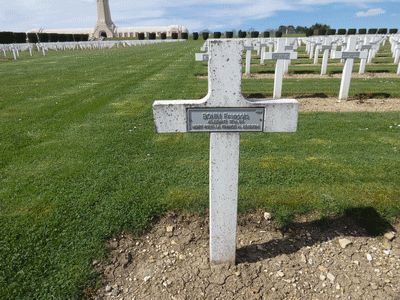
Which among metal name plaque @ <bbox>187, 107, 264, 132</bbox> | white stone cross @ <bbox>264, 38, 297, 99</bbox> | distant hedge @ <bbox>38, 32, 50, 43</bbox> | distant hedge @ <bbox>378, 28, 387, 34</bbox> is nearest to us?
metal name plaque @ <bbox>187, 107, 264, 132</bbox>

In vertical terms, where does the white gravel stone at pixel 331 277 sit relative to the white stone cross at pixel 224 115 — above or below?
below

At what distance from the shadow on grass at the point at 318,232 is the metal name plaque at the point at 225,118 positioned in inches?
51.8

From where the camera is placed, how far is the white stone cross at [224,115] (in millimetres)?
2094

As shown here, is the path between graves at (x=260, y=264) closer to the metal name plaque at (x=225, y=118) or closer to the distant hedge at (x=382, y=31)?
the metal name plaque at (x=225, y=118)

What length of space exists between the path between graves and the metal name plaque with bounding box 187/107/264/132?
132 cm

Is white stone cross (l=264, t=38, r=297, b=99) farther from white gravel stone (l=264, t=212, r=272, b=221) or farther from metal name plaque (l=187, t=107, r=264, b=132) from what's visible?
metal name plaque (l=187, t=107, r=264, b=132)

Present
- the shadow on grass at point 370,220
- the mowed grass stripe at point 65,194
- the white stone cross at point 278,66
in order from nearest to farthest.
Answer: the mowed grass stripe at point 65,194
the shadow on grass at point 370,220
the white stone cross at point 278,66

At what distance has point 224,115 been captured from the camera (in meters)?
2.24

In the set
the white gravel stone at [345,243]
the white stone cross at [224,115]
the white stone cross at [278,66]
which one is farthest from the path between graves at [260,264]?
the white stone cross at [278,66]

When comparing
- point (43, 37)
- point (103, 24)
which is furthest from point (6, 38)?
point (103, 24)

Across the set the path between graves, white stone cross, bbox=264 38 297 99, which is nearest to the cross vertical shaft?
the path between graves

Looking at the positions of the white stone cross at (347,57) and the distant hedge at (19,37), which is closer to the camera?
the white stone cross at (347,57)

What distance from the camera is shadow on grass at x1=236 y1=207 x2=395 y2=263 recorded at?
112 inches

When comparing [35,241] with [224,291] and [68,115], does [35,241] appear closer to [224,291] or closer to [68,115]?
[224,291]
